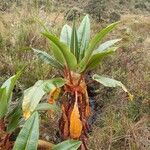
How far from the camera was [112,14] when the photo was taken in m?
9.49

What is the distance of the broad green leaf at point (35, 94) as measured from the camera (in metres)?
2.81

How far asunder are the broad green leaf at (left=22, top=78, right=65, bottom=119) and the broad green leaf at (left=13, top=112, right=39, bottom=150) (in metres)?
0.29

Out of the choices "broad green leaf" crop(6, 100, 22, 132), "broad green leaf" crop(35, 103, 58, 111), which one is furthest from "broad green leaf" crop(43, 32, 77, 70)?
"broad green leaf" crop(6, 100, 22, 132)

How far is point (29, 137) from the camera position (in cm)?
245

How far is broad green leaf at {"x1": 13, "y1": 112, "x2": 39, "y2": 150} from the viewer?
243 centimetres

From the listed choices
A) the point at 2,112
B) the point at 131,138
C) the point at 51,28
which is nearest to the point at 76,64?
the point at 2,112

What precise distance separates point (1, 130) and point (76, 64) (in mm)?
669

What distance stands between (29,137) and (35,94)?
503mm

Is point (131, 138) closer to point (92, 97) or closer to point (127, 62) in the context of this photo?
point (92, 97)

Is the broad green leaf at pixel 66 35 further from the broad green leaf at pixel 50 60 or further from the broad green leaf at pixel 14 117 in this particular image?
the broad green leaf at pixel 14 117

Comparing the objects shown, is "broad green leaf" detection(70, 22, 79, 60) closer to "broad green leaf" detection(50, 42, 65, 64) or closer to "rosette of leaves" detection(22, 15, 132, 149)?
"rosette of leaves" detection(22, 15, 132, 149)

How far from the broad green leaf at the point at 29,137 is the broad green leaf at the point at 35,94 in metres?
0.29

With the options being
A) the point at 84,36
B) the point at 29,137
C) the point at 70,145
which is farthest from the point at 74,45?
the point at 29,137

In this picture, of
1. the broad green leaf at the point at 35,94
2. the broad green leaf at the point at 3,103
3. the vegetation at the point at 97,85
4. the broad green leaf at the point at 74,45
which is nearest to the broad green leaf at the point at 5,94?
the broad green leaf at the point at 3,103
